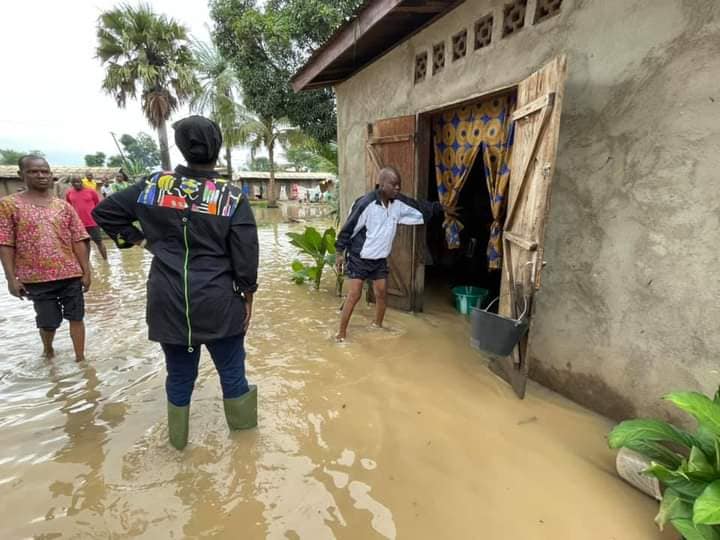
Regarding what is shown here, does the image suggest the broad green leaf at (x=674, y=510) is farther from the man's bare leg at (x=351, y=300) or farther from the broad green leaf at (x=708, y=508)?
A: the man's bare leg at (x=351, y=300)

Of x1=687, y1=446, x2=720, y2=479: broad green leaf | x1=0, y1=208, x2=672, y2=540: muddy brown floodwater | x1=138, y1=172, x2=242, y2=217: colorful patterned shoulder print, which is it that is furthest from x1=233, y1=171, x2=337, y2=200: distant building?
x1=687, y1=446, x2=720, y2=479: broad green leaf

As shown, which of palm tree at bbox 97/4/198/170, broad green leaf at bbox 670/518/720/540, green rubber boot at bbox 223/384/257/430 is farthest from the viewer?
palm tree at bbox 97/4/198/170

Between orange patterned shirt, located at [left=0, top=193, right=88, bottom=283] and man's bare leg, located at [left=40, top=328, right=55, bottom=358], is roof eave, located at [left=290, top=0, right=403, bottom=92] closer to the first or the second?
orange patterned shirt, located at [left=0, top=193, right=88, bottom=283]

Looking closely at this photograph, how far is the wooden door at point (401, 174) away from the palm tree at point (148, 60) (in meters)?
12.4

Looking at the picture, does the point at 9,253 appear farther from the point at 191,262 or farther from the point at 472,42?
the point at 472,42

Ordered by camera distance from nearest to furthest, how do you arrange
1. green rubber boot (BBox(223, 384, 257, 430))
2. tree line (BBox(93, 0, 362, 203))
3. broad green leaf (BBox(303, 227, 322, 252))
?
green rubber boot (BBox(223, 384, 257, 430)) → broad green leaf (BBox(303, 227, 322, 252)) → tree line (BBox(93, 0, 362, 203))

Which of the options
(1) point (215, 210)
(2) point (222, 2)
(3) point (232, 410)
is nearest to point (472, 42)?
(1) point (215, 210)

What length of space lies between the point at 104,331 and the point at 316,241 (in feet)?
9.76

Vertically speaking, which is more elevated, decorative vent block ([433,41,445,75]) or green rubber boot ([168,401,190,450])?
decorative vent block ([433,41,445,75])

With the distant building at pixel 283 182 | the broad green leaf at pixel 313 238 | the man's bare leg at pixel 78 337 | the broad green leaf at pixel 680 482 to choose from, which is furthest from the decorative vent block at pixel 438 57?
the distant building at pixel 283 182

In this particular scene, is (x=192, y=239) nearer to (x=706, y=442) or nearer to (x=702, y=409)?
(x=702, y=409)

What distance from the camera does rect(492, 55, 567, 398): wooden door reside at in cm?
242

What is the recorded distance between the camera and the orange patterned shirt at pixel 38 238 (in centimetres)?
284

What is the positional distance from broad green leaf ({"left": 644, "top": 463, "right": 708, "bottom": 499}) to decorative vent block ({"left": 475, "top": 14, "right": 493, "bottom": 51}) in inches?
136
